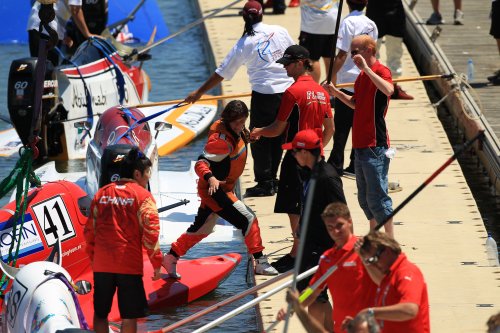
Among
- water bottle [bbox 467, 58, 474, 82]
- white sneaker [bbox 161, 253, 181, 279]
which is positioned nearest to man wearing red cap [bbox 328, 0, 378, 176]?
white sneaker [bbox 161, 253, 181, 279]

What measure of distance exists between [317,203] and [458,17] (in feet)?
38.7

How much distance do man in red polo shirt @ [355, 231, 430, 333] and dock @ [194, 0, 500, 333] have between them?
6.87 ft

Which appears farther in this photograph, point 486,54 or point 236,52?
point 486,54

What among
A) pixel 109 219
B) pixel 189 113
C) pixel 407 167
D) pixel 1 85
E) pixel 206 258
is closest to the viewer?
pixel 109 219

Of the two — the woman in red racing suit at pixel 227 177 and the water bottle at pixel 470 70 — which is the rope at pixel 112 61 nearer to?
the water bottle at pixel 470 70

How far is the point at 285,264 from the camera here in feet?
34.0

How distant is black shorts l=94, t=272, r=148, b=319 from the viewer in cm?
851

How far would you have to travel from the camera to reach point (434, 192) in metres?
12.3

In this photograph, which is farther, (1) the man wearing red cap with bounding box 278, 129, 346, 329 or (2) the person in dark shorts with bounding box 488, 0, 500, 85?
(2) the person in dark shorts with bounding box 488, 0, 500, 85

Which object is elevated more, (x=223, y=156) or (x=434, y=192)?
(x=223, y=156)

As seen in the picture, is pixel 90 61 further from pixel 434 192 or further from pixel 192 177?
pixel 434 192

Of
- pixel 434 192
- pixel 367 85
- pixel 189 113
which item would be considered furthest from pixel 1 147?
pixel 367 85

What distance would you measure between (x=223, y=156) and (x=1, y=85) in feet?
36.0

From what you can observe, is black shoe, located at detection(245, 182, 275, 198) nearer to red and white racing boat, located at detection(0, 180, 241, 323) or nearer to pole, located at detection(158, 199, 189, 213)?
pole, located at detection(158, 199, 189, 213)
